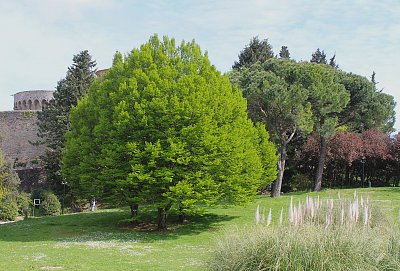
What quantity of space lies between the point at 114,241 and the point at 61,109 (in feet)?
75.0

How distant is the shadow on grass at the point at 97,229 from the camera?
21312mm

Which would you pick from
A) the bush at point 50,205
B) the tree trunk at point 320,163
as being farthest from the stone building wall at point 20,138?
the tree trunk at point 320,163

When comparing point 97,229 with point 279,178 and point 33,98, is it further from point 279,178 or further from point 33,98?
point 33,98

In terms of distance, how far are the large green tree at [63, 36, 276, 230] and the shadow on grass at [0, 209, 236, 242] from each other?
1.49 metres

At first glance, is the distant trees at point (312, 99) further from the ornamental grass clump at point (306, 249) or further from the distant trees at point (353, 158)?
the ornamental grass clump at point (306, 249)

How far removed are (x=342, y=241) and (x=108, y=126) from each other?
16286mm

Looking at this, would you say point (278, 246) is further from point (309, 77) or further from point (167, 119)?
point (309, 77)

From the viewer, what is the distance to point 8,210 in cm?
3406

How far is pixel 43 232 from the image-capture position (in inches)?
925

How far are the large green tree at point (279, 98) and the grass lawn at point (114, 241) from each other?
5.82 metres

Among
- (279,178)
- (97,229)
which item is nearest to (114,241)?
(97,229)

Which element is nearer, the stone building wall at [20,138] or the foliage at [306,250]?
the foliage at [306,250]

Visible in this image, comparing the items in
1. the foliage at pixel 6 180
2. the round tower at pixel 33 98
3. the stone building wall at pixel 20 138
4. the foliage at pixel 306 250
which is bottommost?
the foliage at pixel 306 250

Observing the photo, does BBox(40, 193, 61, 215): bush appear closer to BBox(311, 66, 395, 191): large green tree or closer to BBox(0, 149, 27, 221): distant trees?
BBox(0, 149, 27, 221): distant trees
